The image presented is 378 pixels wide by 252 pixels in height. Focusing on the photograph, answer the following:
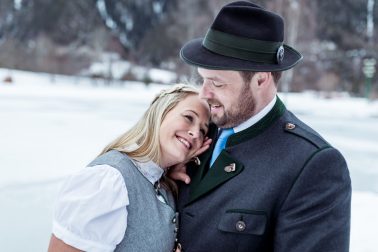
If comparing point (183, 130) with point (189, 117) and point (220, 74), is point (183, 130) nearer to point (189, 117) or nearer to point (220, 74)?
point (189, 117)

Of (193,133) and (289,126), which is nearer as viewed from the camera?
(289,126)

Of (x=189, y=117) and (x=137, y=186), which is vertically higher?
(x=189, y=117)

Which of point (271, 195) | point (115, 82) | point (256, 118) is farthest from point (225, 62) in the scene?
point (115, 82)

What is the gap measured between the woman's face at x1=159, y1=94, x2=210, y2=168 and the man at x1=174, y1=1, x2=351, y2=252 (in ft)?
0.34

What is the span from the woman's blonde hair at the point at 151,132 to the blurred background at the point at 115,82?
305 millimetres

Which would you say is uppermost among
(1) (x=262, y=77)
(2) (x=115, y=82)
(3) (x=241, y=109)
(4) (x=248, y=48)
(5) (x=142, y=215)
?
(4) (x=248, y=48)

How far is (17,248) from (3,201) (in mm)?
1070

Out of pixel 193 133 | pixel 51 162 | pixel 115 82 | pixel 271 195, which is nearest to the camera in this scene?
pixel 271 195

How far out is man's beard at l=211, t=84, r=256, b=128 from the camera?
1590 millimetres

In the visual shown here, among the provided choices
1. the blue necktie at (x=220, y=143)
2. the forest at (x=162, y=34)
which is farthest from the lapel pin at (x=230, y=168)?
the forest at (x=162, y=34)

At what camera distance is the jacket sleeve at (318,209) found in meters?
1.38

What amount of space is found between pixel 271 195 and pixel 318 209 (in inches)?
6.8

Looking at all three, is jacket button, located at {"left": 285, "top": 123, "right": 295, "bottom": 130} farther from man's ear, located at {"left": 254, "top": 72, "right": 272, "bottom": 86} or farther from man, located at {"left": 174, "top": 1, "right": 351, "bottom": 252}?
man's ear, located at {"left": 254, "top": 72, "right": 272, "bottom": 86}

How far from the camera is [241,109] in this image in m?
1.60
